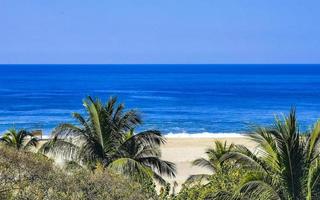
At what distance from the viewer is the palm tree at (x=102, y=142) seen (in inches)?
605

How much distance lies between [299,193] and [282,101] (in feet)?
278

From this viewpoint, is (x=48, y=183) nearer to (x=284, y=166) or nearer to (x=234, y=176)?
(x=234, y=176)

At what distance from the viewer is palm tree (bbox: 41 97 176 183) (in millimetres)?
15367

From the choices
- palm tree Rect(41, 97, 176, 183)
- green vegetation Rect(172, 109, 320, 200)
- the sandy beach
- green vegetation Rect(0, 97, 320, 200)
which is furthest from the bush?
the sandy beach

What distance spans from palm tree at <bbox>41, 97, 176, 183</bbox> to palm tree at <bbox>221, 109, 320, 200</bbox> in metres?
5.88

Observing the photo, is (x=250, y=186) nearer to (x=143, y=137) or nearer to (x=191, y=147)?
(x=143, y=137)

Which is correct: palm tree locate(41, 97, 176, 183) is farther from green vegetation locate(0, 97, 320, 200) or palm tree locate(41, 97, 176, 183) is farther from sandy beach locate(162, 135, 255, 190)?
sandy beach locate(162, 135, 255, 190)

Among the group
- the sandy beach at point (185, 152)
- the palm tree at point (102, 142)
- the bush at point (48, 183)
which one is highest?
the sandy beach at point (185, 152)

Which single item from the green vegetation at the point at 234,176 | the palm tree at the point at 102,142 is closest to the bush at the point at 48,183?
the green vegetation at the point at 234,176

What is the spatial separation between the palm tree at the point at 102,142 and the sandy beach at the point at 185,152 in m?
11.0

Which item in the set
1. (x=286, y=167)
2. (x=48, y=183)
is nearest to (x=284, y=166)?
(x=286, y=167)

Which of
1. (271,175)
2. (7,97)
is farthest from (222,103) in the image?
(271,175)

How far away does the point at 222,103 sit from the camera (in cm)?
8806

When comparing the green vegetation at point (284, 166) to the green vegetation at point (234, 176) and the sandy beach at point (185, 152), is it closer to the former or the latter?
the green vegetation at point (234, 176)
